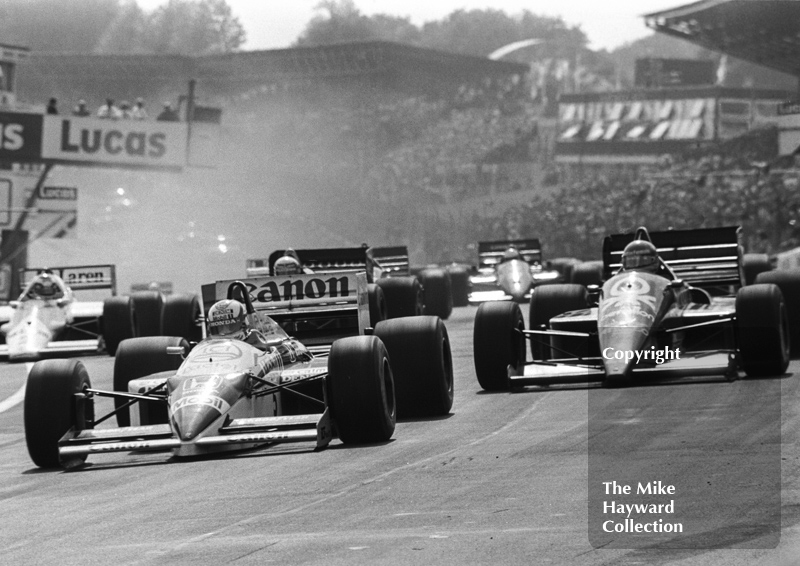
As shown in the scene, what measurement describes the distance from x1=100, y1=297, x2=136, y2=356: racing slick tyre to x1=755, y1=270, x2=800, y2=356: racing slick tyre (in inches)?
421

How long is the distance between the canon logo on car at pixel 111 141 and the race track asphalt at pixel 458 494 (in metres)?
34.5

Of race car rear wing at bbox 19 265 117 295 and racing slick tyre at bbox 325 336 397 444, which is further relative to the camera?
race car rear wing at bbox 19 265 117 295

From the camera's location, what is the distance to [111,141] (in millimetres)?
47188

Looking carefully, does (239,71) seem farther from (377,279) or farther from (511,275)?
(377,279)

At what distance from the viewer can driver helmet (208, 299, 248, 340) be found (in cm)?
1177

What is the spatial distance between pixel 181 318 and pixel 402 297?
419 cm

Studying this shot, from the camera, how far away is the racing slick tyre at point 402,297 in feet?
79.0

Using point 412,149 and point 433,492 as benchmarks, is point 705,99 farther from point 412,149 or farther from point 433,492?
point 433,492

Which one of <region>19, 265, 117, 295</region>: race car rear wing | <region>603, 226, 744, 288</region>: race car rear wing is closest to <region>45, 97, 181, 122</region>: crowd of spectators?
<region>19, 265, 117, 295</region>: race car rear wing

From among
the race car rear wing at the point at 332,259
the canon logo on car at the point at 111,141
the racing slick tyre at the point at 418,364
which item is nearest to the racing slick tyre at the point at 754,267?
the race car rear wing at the point at 332,259

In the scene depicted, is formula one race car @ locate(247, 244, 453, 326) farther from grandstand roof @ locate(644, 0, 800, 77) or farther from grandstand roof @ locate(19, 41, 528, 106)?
grandstand roof @ locate(19, 41, 528, 106)

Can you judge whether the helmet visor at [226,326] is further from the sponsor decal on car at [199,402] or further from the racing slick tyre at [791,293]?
the racing slick tyre at [791,293]

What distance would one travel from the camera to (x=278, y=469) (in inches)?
391

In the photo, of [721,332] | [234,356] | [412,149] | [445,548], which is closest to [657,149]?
[412,149]
